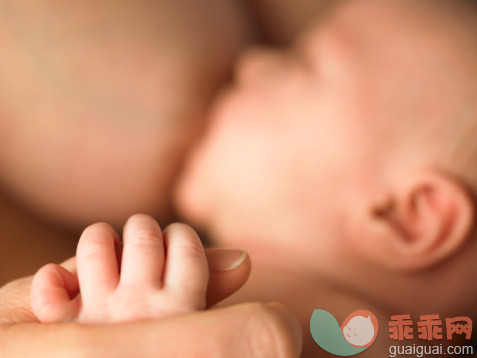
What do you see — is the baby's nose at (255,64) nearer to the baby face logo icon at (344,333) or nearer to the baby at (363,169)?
the baby at (363,169)

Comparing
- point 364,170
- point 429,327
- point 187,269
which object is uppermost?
point 364,170

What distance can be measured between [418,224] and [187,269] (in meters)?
0.39

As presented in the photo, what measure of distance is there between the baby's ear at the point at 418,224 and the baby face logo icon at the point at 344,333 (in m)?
0.11

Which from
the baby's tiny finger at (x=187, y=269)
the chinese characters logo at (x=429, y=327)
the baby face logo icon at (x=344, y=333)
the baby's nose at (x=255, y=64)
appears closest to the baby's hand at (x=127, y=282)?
the baby's tiny finger at (x=187, y=269)

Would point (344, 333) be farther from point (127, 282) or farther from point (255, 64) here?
point (255, 64)

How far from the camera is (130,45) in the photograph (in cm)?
78

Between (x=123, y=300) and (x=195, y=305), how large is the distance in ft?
0.20

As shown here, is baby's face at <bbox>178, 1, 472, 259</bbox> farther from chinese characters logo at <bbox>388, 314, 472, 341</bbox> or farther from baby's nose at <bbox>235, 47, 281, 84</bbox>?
chinese characters logo at <bbox>388, 314, 472, 341</bbox>

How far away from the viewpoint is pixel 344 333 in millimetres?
537

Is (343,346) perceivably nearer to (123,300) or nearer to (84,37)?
(123,300)

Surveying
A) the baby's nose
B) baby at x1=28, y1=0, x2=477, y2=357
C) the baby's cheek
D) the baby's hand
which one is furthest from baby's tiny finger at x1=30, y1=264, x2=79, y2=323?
the baby's nose

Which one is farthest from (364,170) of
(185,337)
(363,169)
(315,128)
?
(185,337)

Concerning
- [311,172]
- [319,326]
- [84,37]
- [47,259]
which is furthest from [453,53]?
[47,259]

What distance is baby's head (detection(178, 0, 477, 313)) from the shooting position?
2.09ft
